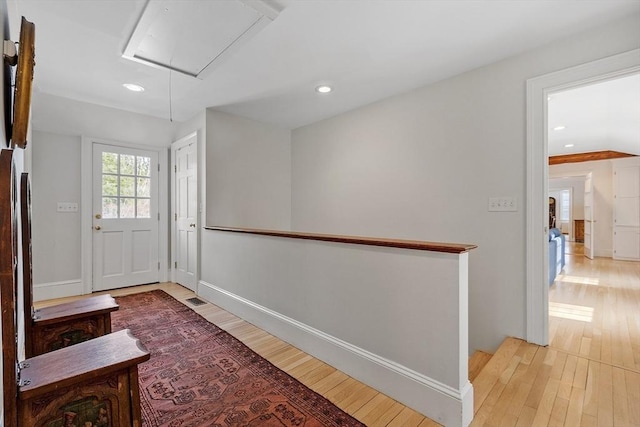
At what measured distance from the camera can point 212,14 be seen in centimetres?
186

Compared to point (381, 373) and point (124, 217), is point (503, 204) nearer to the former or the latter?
point (381, 373)

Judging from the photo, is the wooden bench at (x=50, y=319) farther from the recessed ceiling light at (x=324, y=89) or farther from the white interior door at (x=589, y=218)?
the white interior door at (x=589, y=218)

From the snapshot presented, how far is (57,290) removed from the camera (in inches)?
143

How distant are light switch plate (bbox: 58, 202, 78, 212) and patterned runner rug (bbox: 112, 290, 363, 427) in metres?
1.97

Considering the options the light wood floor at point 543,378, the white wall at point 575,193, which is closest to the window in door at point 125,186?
the light wood floor at point 543,378

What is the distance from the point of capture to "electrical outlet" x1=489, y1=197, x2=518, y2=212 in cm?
236

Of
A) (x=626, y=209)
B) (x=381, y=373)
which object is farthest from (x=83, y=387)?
(x=626, y=209)

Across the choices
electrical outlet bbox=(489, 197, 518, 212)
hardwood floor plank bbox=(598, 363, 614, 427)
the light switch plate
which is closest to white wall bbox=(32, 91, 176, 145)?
the light switch plate

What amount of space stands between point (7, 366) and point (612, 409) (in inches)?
105

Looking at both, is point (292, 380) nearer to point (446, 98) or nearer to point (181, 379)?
point (181, 379)

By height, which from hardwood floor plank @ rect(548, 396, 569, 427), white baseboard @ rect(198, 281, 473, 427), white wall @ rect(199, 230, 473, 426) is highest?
white wall @ rect(199, 230, 473, 426)

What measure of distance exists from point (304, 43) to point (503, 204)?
81.9 inches

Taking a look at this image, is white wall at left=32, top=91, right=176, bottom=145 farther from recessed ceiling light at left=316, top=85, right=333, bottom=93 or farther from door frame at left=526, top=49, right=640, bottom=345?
door frame at left=526, top=49, right=640, bottom=345

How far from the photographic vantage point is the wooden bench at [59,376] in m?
0.76
